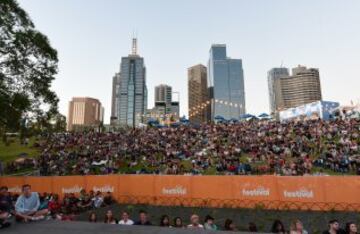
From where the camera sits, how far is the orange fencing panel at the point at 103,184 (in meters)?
20.5

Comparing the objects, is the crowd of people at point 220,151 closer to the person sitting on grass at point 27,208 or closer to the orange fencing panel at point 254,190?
the orange fencing panel at point 254,190

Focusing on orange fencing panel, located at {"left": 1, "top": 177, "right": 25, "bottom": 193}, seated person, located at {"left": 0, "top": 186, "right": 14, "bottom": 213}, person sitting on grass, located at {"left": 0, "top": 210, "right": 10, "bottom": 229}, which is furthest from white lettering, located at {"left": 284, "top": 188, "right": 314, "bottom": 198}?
orange fencing panel, located at {"left": 1, "top": 177, "right": 25, "bottom": 193}

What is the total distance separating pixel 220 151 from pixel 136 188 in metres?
13.5

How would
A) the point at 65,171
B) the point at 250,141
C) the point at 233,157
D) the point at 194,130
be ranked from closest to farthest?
the point at 233,157, the point at 65,171, the point at 250,141, the point at 194,130

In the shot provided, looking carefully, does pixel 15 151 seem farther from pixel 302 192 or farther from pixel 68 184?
pixel 302 192

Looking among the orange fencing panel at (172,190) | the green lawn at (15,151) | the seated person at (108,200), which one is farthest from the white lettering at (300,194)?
the green lawn at (15,151)

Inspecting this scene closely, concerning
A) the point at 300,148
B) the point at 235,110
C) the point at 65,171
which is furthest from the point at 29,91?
the point at 235,110

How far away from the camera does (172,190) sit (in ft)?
63.2

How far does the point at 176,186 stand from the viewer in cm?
1923

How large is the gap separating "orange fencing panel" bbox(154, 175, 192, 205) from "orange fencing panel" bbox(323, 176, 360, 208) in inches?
313

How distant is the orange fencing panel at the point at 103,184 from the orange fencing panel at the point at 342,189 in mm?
13097

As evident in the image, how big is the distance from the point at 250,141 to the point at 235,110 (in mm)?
166695

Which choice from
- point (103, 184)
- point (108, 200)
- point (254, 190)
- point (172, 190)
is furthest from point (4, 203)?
point (254, 190)

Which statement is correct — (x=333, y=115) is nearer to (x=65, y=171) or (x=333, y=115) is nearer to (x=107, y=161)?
(x=107, y=161)
